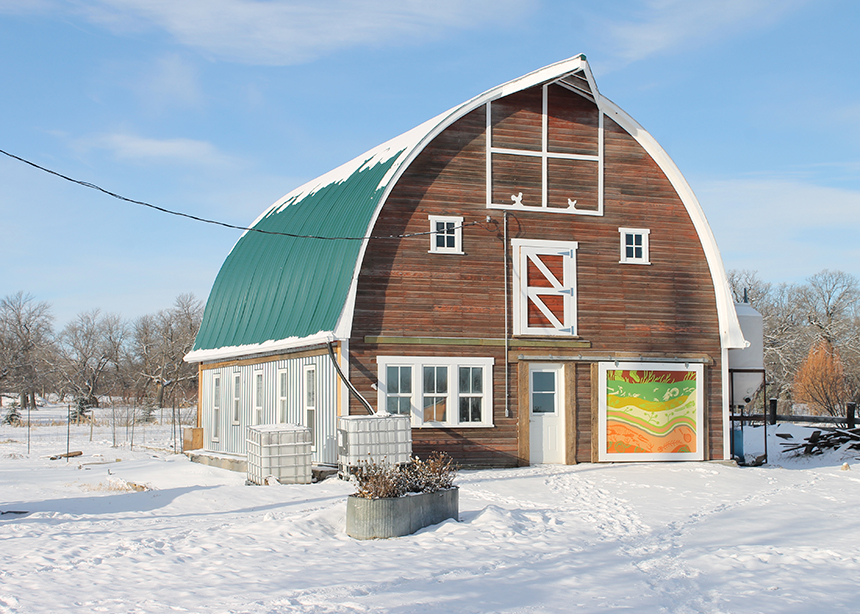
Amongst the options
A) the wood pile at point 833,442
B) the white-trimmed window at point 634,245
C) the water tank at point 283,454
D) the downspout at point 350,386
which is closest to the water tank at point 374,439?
the water tank at point 283,454

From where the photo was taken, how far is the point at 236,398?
2392 centimetres

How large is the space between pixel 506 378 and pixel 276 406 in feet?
19.4

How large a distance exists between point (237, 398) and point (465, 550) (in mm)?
14667

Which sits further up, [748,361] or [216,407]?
[748,361]

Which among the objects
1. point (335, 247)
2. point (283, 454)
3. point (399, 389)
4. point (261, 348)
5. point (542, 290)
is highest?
point (335, 247)

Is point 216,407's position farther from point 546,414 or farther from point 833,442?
point 833,442

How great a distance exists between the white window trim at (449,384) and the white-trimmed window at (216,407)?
8.84 meters

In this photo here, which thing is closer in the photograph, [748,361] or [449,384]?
[449,384]

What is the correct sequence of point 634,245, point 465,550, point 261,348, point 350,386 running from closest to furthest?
point 465,550, point 350,386, point 634,245, point 261,348

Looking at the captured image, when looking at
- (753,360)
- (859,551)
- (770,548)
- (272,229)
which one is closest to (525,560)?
(770,548)

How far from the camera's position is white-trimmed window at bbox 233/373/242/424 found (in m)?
23.6

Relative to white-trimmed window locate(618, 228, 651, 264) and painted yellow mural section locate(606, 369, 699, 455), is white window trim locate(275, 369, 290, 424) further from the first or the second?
white-trimmed window locate(618, 228, 651, 264)

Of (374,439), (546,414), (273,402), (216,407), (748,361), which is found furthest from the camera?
(216,407)

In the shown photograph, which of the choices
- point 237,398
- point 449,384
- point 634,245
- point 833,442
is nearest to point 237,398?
point 237,398
